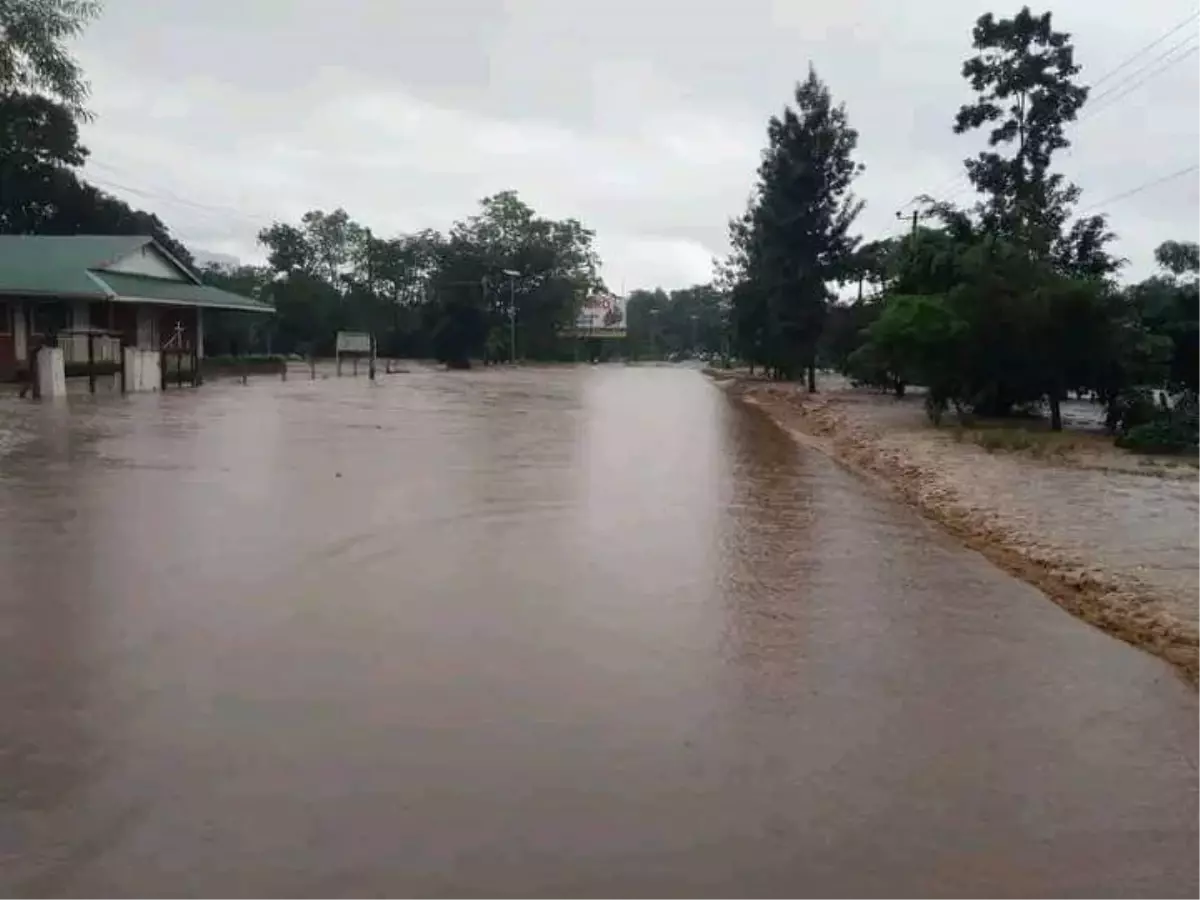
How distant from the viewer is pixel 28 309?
118ft

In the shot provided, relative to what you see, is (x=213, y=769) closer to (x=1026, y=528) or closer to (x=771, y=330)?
(x=1026, y=528)

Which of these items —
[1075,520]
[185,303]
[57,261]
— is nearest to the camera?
[1075,520]

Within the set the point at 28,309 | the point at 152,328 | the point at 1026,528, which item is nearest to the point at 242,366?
the point at 152,328

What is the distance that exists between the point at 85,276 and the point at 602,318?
78.7m

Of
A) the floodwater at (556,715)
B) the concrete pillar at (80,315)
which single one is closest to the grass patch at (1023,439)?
the floodwater at (556,715)

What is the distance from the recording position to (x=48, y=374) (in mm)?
28906

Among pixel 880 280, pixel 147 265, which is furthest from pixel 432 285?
pixel 880 280

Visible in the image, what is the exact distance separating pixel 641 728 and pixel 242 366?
43441 millimetres

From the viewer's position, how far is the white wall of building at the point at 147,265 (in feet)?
127

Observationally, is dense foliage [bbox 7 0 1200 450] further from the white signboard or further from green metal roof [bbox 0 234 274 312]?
the white signboard

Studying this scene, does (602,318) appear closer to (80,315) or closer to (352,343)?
(352,343)

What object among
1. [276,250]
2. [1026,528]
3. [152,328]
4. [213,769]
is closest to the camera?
[213,769]

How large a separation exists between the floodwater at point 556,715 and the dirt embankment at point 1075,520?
18.2 inches

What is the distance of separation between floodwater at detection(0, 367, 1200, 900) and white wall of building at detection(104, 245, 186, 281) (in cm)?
2934
